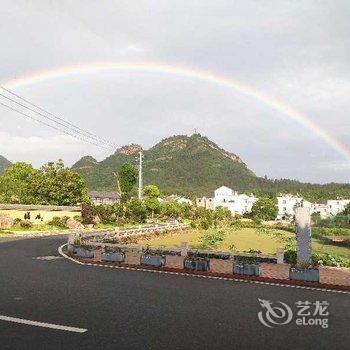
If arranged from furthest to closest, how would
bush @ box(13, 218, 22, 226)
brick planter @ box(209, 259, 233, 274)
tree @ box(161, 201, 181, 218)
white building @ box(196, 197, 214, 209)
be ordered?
white building @ box(196, 197, 214, 209) → tree @ box(161, 201, 181, 218) → bush @ box(13, 218, 22, 226) → brick planter @ box(209, 259, 233, 274)

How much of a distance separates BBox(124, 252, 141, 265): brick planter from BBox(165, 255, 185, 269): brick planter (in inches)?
85.7

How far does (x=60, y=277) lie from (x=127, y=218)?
5473 centimetres

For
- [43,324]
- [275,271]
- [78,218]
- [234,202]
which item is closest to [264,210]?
[234,202]

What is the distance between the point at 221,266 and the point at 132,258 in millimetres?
6171

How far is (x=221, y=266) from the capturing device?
Result: 2078 centimetres

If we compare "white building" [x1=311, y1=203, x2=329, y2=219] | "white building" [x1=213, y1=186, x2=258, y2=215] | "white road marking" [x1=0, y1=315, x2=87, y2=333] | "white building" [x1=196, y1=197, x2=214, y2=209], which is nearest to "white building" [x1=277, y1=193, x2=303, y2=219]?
"white building" [x1=213, y1=186, x2=258, y2=215]

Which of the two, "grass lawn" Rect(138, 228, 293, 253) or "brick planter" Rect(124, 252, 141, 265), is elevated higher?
"brick planter" Rect(124, 252, 141, 265)

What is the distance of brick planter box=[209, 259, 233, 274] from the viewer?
2050 cm

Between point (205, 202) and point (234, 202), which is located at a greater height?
point (205, 202)

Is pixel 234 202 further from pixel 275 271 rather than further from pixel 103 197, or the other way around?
pixel 275 271

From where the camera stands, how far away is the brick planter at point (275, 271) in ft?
62.0

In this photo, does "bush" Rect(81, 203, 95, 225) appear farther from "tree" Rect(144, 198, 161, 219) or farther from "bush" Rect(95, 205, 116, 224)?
"tree" Rect(144, 198, 161, 219)

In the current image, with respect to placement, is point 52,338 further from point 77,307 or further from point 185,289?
point 185,289

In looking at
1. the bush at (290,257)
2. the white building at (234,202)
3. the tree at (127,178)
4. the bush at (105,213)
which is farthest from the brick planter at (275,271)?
the white building at (234,202)
